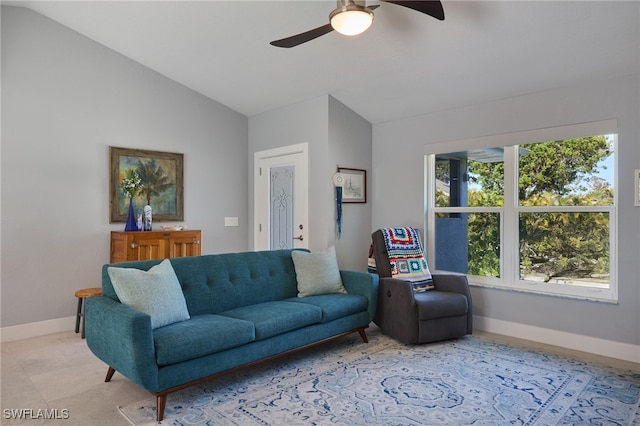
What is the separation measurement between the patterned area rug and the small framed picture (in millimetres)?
1947

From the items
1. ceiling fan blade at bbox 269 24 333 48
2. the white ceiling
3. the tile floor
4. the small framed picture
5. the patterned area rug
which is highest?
the white ceiling

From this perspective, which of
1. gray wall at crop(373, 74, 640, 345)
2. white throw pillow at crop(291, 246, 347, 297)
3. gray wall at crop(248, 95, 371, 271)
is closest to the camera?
gray wall at crop(373, 74, 640, 345)

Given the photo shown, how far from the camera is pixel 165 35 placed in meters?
4.10

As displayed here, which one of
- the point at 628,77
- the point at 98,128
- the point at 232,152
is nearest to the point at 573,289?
the point at 628,77

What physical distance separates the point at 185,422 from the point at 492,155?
3.63 m

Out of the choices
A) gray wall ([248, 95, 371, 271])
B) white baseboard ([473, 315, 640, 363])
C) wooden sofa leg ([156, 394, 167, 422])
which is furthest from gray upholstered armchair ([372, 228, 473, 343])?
wooden sofa leg ([156, 394, 167, 422])

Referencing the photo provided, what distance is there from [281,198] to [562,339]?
3386 mm

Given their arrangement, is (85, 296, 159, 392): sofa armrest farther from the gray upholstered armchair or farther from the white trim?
the white trim

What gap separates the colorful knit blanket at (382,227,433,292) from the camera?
4.19m

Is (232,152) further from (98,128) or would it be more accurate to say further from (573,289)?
(573,289)

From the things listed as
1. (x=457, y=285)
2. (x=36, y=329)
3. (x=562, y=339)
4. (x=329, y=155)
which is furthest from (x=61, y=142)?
(x=562, y=339)

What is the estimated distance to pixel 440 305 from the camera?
372cm

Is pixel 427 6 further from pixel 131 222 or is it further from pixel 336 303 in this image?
pixel 131 222

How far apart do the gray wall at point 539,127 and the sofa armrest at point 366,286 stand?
4.01 feet
